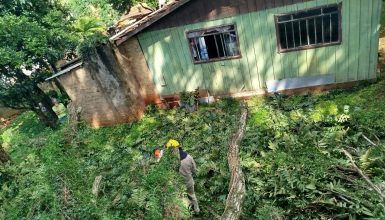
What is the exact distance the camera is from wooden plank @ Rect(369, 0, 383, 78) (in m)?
9.23

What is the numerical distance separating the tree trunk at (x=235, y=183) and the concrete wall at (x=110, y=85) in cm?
510

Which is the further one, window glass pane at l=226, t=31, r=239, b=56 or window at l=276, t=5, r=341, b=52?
window glass pane at l=226, t=31, r=239, b=56

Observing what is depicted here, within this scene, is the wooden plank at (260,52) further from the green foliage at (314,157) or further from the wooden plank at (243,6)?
the green foliage at (314,157)

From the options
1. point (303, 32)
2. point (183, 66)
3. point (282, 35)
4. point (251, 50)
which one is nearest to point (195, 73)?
point (183, 66)

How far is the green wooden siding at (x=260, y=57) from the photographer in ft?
31.8

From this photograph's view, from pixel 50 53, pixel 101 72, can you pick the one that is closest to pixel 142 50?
pixel 101 72

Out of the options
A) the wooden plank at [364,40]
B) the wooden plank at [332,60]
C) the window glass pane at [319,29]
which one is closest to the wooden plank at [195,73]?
the window glass pane at [319,29]

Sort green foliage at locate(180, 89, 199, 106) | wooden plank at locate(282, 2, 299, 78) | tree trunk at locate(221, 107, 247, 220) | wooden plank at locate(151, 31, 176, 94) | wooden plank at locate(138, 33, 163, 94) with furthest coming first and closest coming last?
green foliage at locate(180, 89, 199, 106) → wooden plank at locate(138, 33, 163, 94) → wooden plank at locate(151, 31, 176, 94) → wooden plank at locate(282, 2, 299, 78) → tree trunk at locate(221, 107, 247, 220)

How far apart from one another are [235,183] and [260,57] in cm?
563

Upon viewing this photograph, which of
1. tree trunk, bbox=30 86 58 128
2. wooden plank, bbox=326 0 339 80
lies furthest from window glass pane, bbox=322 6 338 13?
tree trunk, bbox=30 86 58 128

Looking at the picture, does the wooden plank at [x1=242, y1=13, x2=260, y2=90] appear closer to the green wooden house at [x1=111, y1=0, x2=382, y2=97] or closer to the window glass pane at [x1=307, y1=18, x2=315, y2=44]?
the green wooden house at [x1=111, y1=0, x2=382, y2=97]

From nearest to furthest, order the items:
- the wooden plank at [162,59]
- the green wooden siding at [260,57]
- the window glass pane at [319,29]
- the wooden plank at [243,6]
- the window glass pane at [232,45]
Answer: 1. the green wooden siding at [260,57]
2. the window glass pane at [319,29]
3. the wooden plank at [243,6]
4. the window glass pane at [232,45]
5. the wooden plank at [162,59]

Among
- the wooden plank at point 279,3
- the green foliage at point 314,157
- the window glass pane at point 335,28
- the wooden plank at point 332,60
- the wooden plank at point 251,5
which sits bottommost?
the green foliage at point 314,157

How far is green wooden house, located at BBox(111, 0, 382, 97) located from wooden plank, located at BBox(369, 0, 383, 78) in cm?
3
